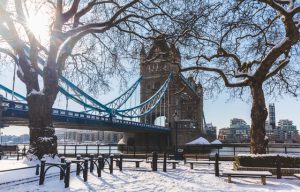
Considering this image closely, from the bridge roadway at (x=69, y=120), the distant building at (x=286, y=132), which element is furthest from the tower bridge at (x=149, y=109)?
the distant building at (x=286, y=132)

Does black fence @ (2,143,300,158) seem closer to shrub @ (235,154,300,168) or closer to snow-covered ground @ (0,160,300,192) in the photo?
shrub @ (235,154,300,168)

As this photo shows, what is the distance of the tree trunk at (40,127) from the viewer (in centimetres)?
1356

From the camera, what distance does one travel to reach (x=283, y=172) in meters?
11.9

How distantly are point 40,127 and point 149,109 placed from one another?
5562 centimetres

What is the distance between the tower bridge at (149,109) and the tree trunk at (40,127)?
1.82 metres

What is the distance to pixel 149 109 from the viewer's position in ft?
227

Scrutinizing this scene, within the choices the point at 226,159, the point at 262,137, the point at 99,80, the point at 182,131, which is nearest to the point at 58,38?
the point at 99,80

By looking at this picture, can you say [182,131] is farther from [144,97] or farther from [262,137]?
[262,137]

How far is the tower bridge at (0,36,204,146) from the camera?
20.6 meters

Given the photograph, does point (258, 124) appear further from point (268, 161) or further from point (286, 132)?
point (286, 132)

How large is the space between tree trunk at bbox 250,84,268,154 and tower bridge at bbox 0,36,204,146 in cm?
527

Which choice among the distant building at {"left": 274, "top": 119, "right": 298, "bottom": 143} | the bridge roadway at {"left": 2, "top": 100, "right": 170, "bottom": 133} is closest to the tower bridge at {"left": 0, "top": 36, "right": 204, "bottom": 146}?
the bridge roadway at {"left": 2, "top": 100, "right": 170, "bottom": 133}

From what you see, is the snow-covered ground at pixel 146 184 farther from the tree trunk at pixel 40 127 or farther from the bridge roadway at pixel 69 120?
the bridge roadway at pixel 69 120

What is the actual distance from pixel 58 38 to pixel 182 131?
51048 mm
